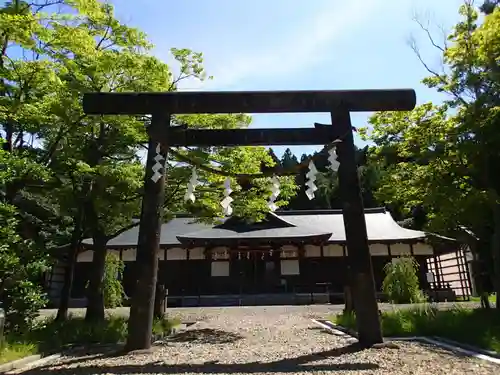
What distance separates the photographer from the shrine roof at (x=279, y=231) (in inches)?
864

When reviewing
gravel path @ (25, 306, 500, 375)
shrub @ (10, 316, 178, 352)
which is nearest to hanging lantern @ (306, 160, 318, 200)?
gravel path @ (25, 306, 500, 375)

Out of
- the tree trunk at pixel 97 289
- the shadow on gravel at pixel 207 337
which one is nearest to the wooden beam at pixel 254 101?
the shadow on gravel at pixel 207 337

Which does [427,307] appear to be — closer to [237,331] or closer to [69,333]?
[237,331]

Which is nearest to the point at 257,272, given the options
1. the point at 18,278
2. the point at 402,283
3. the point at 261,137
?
→ the point at 402,283

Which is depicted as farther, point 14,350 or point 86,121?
point 86,121

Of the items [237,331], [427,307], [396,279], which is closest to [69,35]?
[237,331]

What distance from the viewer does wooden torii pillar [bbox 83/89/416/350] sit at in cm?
641

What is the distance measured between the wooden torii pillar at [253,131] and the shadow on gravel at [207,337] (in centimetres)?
266

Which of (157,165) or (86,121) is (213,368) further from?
(86,121)

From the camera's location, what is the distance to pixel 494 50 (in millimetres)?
8664

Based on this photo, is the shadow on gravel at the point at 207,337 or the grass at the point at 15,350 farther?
the shadow on gravel at the point at 207,337

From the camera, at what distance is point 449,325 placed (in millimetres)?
8117

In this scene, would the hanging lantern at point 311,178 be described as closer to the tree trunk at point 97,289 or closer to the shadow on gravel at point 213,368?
the shadow on gravel at point 213,368

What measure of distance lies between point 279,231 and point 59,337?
16.2 meters
